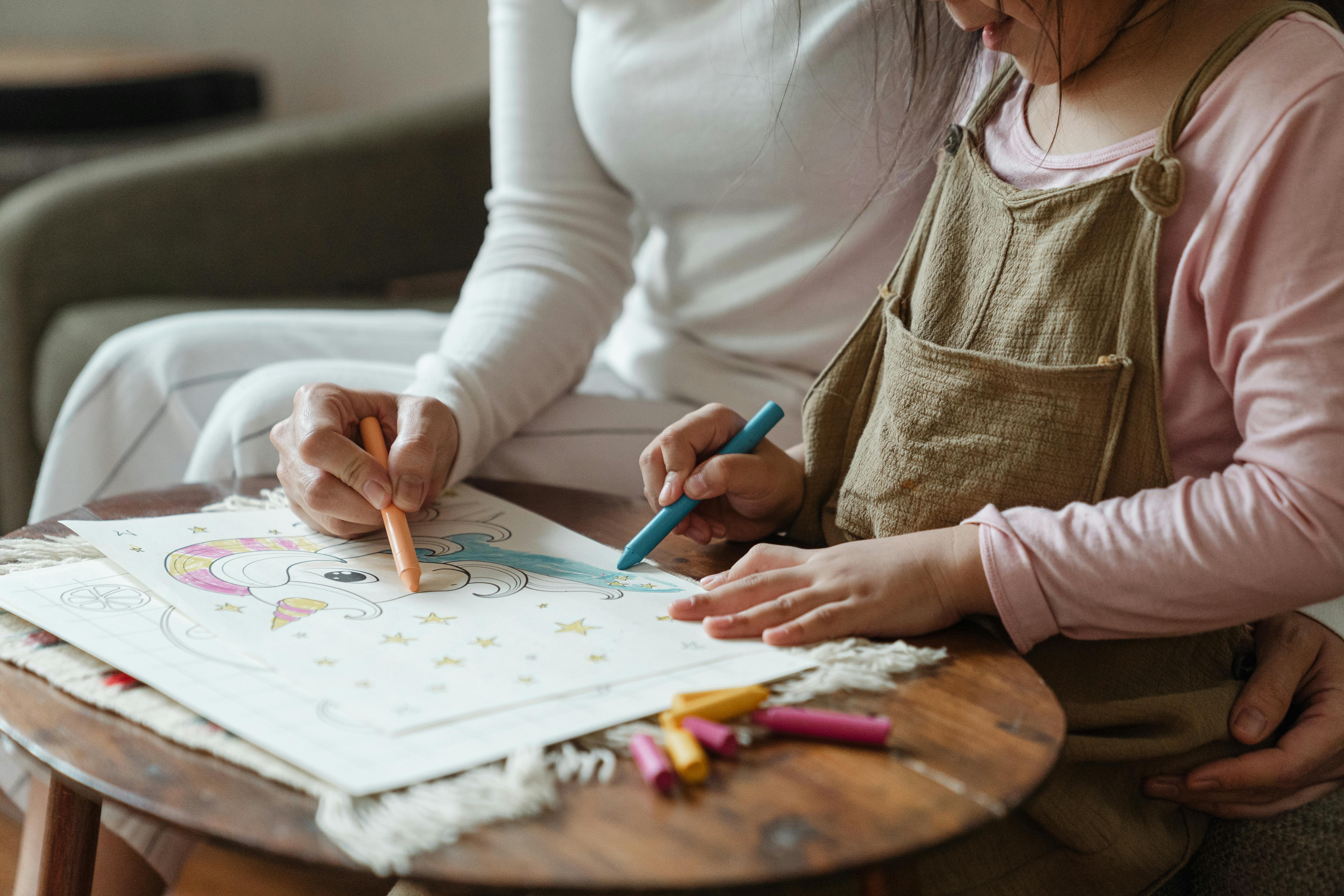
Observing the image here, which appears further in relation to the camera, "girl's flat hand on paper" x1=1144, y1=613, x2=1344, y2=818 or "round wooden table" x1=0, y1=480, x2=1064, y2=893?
"girl's flat hand on paper" x1=1144, y1=613, x2=1344, y2=818

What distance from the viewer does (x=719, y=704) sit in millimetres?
395

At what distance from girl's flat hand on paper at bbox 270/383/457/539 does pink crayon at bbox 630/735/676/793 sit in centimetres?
26

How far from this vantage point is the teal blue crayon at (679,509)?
1.85 feet

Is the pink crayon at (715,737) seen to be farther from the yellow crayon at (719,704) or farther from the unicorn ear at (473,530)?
the unicorn ear at (473,530)

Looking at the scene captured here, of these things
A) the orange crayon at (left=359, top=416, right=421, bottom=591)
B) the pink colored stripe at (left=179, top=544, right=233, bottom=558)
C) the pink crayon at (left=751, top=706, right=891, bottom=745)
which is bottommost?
the pink colored stripe at (left=179, top=544, right=233, bottom=558)

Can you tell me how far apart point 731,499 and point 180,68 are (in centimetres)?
171

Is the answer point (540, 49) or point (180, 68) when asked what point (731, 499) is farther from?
point (180, 68)

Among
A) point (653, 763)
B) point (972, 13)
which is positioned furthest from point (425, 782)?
point (972, 13)

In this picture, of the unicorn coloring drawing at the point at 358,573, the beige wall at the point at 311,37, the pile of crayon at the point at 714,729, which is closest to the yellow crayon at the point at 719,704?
the pile of crayon at the point at 714,729

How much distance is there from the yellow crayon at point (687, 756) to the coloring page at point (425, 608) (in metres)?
0.05

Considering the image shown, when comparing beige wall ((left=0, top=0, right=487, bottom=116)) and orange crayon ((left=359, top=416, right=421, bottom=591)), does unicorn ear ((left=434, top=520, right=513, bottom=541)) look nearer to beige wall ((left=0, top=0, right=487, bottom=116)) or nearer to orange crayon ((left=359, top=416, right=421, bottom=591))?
orange crayon ((left=359, top=416, right=421, bottom=591))

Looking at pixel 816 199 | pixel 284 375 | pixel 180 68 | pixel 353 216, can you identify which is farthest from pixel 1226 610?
pixel 180 68

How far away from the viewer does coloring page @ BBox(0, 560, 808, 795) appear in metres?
0.37

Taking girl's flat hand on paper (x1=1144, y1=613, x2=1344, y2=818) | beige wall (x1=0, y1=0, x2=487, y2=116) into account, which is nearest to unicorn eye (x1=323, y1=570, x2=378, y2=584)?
girl's flat hand on paper (x1=1144, y1=613, x2=1344, y2=818)
